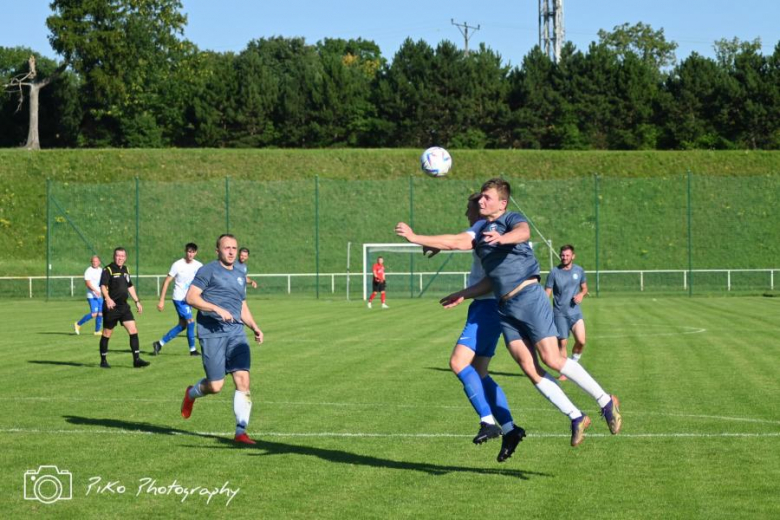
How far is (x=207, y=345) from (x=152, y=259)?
4521 cm

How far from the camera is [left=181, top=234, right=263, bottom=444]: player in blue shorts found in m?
11.0

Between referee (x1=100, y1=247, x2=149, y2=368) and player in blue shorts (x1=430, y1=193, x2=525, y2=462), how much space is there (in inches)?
404

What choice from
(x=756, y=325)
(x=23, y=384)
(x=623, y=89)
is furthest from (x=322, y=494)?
(x=623, y=89)

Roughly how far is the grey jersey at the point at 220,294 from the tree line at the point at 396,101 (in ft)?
215

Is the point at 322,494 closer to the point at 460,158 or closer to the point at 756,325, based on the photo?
the point at 756,325

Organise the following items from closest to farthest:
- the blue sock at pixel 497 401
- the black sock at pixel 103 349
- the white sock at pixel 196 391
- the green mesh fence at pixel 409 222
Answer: the blue sock at pixel 497 401
the white sock at pixel 196 391
the black sock at pixel 103 349
the green mesh fence at pixel 409 222

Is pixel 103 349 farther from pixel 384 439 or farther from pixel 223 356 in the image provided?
pixel 384 439

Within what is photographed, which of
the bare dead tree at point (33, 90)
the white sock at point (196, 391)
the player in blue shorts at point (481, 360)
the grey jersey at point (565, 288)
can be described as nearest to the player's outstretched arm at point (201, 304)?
the white sock at point (196, 391)

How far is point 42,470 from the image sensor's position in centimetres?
902

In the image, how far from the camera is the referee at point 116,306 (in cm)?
1858

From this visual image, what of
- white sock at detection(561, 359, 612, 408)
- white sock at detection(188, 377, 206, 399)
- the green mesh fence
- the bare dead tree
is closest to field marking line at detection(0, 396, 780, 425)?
white sock at detection(188, 377, 206, 399)

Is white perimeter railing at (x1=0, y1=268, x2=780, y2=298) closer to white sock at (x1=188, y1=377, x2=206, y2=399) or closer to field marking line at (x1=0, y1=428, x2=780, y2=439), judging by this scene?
white sock at (x1=188, y1=377, x2=206, y2=399)

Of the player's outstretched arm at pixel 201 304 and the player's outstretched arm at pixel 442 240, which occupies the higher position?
the player's outstretched arm at pixel 442 240

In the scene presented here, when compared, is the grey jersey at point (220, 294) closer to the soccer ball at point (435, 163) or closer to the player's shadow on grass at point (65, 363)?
the player's shadow on grass at point (65, 363)
